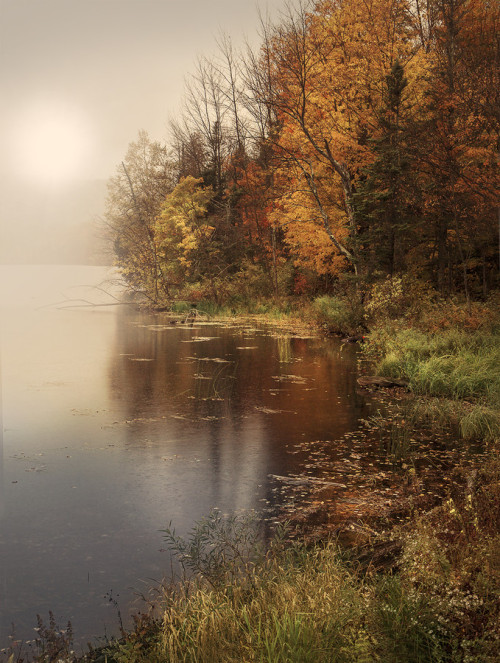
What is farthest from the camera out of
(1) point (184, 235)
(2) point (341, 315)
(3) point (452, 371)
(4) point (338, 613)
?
(1) point (184, 235)

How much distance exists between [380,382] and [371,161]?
49.8 ft

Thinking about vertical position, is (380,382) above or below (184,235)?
below

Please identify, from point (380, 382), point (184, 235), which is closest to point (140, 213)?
point (184, 235)

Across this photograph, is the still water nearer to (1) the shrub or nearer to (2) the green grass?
(2) the green grass

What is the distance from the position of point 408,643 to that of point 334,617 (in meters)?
0.45

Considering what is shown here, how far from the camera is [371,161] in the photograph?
26703 millimetres

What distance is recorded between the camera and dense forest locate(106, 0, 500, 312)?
2053 centimetres

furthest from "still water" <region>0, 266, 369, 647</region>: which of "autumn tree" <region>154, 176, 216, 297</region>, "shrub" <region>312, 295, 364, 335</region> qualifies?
"autumn tree" <region>154, 176, 216, 297</region>

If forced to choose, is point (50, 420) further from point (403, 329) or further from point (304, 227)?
point (304, 227)

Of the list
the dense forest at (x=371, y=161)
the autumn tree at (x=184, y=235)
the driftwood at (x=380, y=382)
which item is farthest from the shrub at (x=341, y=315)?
the autumn tree at (x=184, y=235)

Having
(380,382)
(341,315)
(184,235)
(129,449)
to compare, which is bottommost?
(129,449)

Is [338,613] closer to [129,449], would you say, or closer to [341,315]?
[129,449]

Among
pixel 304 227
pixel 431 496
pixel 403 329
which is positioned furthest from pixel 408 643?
pixel 304 227

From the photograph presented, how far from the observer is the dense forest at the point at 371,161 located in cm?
2053
